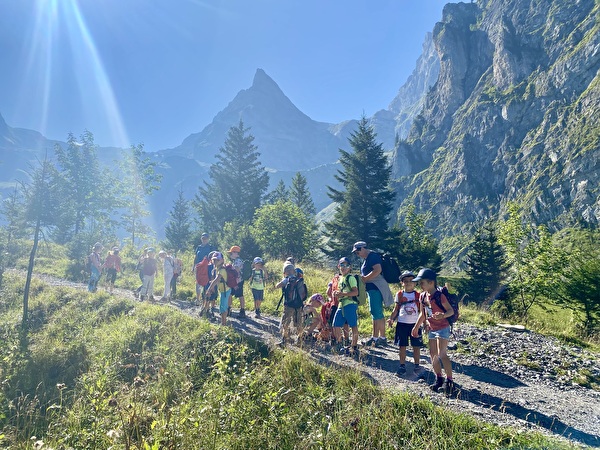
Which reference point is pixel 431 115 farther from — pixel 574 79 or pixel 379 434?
pixel 379 434

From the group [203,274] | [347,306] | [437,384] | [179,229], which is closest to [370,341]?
[347,306]

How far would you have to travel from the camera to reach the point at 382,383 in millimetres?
5445

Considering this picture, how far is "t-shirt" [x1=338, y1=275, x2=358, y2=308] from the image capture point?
273 inches

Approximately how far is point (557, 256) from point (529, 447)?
61.5 ft

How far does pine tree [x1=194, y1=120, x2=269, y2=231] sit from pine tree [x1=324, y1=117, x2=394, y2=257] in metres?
11.2

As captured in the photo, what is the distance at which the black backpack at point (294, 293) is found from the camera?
7.55 m

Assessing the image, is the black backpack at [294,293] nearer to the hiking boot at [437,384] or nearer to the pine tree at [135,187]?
the hiking boot at [437,384]

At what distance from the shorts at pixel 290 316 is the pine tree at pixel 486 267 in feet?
65.5

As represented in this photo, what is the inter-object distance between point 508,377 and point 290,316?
14.7 feet

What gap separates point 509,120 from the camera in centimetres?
13238

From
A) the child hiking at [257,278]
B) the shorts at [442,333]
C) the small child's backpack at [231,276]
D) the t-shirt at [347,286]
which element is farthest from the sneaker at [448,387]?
the child hiking at [257,278]

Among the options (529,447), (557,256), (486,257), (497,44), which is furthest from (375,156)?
(497,44)

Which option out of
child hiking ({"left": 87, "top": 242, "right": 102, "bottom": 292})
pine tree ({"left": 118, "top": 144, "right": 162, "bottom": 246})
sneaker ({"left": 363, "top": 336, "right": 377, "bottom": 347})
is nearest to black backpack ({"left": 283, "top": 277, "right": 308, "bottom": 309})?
sneaker ({"left": 363, "top": 336, "right": 377, "bottom": 347})

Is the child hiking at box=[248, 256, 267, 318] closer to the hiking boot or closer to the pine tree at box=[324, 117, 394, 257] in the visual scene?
the hiking boot
